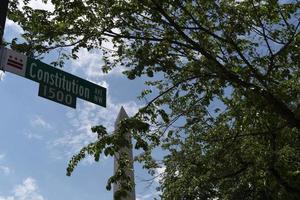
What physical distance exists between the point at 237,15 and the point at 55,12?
4.15 metres

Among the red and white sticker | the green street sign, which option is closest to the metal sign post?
the red and white sticker

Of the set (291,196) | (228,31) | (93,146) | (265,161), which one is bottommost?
(93,146)

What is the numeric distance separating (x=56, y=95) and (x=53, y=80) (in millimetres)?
280

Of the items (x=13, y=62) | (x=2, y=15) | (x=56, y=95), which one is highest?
(x=2, y=15)

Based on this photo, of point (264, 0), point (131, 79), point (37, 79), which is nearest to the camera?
point (37, 79)

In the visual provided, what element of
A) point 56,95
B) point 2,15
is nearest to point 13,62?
point 2,15

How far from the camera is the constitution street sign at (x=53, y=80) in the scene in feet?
26.0

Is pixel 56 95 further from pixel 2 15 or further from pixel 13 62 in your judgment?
pixel 2 15

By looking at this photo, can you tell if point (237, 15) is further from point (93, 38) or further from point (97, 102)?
point (97, 102)

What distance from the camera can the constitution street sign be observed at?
312 inches

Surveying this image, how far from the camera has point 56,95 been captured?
27.5 feet

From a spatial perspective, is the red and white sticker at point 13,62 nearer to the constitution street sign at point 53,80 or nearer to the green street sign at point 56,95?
the constitution street sign at point 53,80

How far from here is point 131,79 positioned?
1190 cm

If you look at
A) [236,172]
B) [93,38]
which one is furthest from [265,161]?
[93,38]
